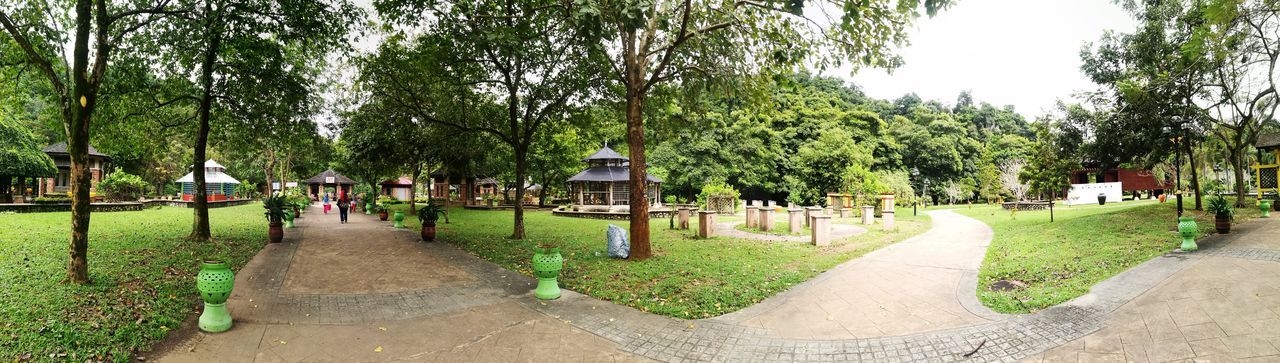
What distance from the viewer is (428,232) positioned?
13297mm

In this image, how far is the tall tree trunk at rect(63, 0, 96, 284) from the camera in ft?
20.7

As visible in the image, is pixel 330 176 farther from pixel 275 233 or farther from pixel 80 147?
pixel 80 147

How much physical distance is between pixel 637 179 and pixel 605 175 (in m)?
16.8

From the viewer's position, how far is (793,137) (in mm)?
39469

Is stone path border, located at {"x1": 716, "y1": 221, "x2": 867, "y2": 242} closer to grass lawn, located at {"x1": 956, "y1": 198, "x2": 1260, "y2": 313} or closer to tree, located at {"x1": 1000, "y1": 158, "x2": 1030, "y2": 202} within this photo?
grass lawn, located at {"x1": 956, "y1": 198, "x2": 1260, "y2": 313}

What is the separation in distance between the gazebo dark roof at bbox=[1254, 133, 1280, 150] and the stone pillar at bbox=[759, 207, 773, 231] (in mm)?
19692

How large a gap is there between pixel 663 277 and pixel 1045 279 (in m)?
5.57

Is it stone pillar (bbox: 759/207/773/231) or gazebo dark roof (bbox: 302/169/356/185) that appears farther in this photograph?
gazebo dark roof (bbox: 302/169/356/185)

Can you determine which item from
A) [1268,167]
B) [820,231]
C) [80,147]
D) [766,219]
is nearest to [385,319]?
[80,147]

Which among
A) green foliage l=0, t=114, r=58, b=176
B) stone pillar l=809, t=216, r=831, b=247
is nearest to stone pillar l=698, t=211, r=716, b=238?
stone pillar l=809, t=216, r=831, b=247

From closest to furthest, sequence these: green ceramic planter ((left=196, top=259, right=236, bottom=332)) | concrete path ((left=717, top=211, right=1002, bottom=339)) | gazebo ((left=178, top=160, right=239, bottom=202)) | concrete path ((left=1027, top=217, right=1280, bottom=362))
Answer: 1. concrete path ((left=1027, top=217, right=1280, bottom=362))
2. green ceramic planter ((left=196, top=259, right=236, bottom=332))
3. concrete path ((left=717, top=211, right=1002, bottom=339))
4. gazebo ((left=178, top=160, right=239, bottom=202))

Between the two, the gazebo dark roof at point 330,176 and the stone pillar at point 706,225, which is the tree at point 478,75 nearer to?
the stone pillar at point 706,225

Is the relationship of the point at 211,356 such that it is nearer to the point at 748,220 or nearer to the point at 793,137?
the point at 748,220

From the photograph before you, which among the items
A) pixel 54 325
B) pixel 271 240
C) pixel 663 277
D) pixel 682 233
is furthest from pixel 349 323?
pixel 682 233
